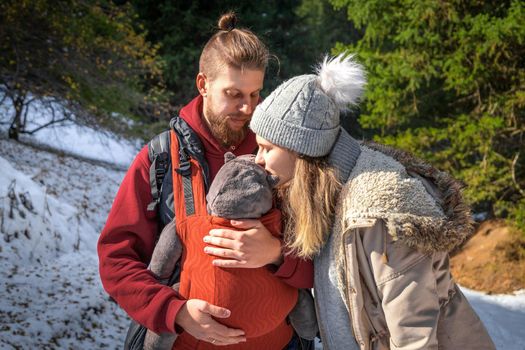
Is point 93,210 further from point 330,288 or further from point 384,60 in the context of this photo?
point 330,288

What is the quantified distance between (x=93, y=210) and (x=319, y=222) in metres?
8.03

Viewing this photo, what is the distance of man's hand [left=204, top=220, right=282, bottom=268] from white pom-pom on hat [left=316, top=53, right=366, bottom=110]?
0.61 meters

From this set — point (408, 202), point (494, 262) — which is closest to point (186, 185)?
point (408, 202)

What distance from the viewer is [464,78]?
22.6 ft

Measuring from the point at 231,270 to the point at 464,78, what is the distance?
5.96m

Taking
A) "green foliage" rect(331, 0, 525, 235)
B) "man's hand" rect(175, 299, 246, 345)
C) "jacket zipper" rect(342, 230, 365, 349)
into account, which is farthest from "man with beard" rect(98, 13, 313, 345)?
"green foliage" rect(331, 0, 525, 235)

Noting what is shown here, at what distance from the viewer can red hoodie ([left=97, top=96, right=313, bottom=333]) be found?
1963mm

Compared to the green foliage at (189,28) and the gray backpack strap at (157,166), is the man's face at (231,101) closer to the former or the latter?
the gray backpack strap at (157,166)

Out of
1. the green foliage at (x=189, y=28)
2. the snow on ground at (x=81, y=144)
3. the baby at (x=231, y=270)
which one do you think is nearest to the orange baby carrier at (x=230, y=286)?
the baby at (x=231, y=270)

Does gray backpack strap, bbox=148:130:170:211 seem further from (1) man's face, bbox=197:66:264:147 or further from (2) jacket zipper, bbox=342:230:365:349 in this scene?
(2) jacket zipper, bbox=342:230:365:349

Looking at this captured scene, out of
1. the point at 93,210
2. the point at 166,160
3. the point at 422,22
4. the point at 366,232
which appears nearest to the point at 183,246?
the point at 166,160

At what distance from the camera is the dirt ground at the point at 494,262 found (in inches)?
274

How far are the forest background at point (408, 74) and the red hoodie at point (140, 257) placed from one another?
2723 mm

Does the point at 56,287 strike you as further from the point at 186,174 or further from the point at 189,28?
the point at 189,28
